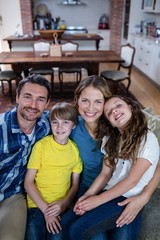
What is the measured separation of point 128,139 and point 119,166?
0.19 meters

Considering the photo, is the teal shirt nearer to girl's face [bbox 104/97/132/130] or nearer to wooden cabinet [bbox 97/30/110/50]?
girl's face [bbox 104/97/132/130]

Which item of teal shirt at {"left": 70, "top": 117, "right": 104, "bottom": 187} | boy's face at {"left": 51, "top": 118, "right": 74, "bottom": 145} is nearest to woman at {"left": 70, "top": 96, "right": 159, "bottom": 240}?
teal shirt at {"left": 70, "top": 117, "right": 104, "bottom": 187}

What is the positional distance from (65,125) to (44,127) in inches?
6.3

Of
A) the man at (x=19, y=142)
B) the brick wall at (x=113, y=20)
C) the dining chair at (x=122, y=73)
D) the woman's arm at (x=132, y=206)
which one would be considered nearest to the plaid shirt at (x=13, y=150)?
the man at (x=19, y=142)

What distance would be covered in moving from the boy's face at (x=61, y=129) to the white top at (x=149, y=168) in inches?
8.7

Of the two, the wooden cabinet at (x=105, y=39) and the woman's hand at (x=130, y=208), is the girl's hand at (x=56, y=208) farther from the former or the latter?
the wooden cabinet at (x=105, y=39)

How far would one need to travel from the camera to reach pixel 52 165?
137cm

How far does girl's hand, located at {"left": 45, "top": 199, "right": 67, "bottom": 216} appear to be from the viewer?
4.34ft

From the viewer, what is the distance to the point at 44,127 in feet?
4.78

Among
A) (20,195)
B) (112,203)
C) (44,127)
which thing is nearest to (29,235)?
(20,195)

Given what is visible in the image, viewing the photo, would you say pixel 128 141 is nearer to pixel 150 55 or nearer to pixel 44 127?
pixel 44 127

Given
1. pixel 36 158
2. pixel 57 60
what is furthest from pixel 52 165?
pixel 57 60

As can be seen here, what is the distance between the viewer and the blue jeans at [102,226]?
1206 millimetres

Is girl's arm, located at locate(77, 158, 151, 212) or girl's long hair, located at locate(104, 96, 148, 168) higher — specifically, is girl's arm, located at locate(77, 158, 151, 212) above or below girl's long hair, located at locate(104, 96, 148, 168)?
below
